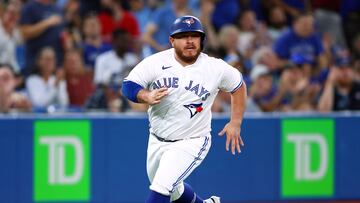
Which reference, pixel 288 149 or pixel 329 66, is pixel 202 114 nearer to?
pixel 288 149

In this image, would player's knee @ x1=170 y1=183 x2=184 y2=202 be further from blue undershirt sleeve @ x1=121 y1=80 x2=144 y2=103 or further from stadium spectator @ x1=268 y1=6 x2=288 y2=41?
stadium spectator @ x1=268 y1=6 x2=288 y2=41

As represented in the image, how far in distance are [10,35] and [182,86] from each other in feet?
17.5

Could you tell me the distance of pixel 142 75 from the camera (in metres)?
7.01

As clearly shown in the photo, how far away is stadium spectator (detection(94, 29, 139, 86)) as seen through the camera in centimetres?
1164

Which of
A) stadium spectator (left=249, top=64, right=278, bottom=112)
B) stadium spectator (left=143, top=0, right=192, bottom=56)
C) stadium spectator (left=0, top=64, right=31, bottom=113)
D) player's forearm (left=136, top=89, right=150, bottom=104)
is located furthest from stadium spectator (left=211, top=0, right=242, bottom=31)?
player's forearm (left=136, top=89, right=150, bottom=104)

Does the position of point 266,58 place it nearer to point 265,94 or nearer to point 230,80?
point 265,94

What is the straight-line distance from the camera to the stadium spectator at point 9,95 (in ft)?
34.8

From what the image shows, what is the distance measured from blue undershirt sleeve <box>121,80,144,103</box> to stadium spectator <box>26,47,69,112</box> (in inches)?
172

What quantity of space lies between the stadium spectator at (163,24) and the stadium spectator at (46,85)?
1.73 m

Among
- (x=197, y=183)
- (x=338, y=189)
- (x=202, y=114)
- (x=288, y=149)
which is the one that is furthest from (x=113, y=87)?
(x=202, y=114)

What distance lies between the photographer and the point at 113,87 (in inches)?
444

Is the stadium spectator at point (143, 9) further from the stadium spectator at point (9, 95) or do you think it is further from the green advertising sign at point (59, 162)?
the green advertising sign at point (59, 162)

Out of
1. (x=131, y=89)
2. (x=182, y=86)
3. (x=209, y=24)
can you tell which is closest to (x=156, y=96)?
(x=131, y=89)

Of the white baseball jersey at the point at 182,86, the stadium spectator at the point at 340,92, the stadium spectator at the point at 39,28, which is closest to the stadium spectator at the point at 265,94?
the stadium spectator at the point at 340,92
